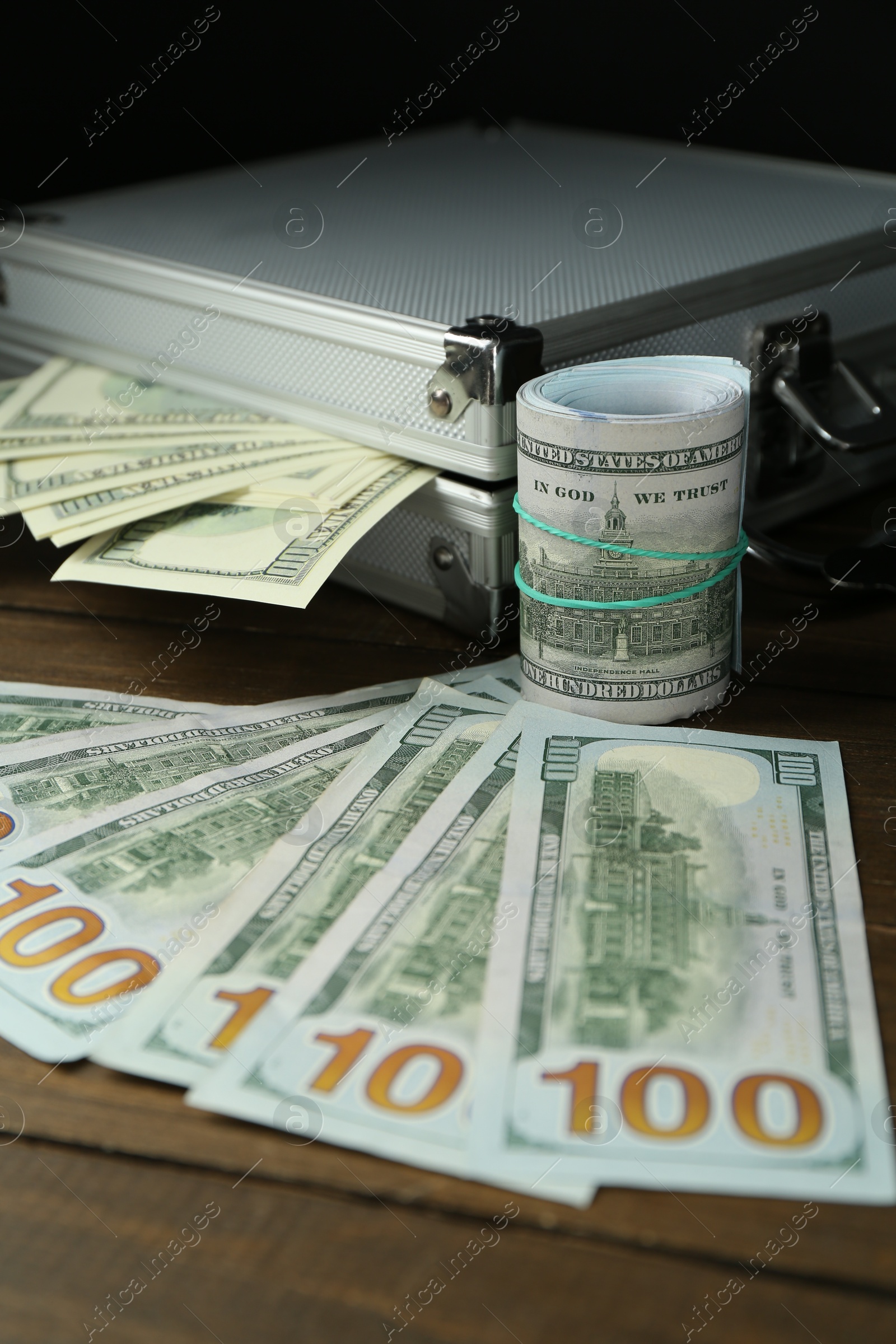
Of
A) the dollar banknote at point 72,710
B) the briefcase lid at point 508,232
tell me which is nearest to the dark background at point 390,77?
the briefcase lid at point 508,232

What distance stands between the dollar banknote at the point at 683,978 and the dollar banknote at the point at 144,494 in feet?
0.89

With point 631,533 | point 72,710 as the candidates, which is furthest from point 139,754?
point 631,533

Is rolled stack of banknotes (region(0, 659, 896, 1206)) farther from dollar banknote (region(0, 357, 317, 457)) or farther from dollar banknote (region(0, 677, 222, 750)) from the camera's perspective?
dollar banknote (region(0, 357, 317, 457))

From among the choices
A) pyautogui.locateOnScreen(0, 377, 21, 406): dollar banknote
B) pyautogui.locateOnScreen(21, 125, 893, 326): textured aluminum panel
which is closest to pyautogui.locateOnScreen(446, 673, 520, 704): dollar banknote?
pyautogui.locateOnScreen(21, 125, 893, 326): textured aluminum panel

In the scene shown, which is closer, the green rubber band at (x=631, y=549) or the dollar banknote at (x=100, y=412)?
the green rubber band at (x=631, y=549)

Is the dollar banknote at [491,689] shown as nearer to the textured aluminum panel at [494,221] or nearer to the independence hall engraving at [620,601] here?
the independence hall engraving at [620,601]

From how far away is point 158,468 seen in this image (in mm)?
806

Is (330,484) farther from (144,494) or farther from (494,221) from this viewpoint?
(494,221)

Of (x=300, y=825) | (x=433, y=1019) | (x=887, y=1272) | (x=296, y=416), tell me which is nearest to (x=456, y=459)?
(x=296, y=416)

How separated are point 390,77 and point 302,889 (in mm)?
1088

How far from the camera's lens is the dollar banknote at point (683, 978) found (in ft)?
1.38

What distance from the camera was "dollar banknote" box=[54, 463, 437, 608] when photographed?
0.70 metres

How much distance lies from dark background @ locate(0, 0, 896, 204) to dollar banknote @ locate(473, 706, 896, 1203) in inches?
34.2

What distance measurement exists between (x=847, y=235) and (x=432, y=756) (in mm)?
527
